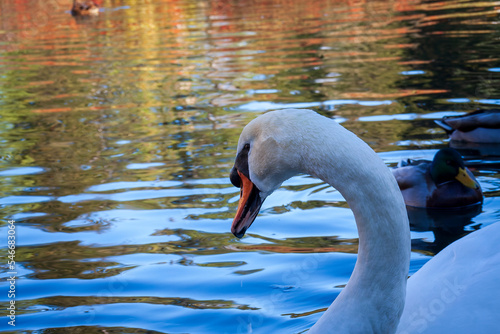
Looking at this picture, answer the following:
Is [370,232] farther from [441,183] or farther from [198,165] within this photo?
[198,165]

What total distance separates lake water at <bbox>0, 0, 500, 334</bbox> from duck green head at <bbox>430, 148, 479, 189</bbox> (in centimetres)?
34

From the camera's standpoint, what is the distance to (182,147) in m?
8.48

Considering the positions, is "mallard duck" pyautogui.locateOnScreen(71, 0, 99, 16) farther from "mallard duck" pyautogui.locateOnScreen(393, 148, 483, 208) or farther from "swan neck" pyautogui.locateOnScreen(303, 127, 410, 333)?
"swan neck" pyautogui.locateOnScreen(303, 127, 410, 333)

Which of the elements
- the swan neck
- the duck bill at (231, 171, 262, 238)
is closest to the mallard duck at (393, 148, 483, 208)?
the duck bill at (231, 171, 262, 238)

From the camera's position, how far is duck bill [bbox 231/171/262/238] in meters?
3.06

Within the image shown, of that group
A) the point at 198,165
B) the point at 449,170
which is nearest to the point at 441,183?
the point at 449,170

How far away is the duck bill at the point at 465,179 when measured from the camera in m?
6.08

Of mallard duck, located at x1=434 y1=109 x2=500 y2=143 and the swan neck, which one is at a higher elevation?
the swan neck

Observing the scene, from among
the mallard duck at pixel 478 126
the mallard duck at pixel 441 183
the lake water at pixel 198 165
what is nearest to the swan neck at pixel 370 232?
the lake water at pixel 198 165

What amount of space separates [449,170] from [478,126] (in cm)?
168

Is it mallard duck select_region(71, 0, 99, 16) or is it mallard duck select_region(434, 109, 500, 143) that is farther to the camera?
mallard duck select_region(71, 0, 99, 16)

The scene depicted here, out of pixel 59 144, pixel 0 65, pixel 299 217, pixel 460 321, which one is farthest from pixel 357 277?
pixel 0 65

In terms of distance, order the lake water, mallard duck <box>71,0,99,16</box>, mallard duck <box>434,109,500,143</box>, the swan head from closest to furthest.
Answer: the swan head, the lake water, mallard duck <box>434,109,500,143</box>, mallard duck <box>71,0,99,16</box>

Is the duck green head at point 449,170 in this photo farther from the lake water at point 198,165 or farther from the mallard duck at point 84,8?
the mallard duck at point 84,8
